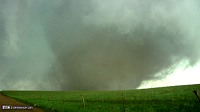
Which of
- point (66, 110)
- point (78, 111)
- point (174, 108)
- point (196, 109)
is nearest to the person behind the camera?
point (196, 109)

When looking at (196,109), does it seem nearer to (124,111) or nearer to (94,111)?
(124,111)

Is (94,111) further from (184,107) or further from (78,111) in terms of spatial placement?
(184,107)

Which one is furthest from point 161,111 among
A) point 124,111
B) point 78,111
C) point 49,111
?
point 49,111

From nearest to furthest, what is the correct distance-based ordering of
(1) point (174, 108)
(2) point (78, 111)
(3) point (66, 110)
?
(1) point (174, 108)
(2) point (78, 111)
(3) point (66, 110)

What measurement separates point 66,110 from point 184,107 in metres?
16.9

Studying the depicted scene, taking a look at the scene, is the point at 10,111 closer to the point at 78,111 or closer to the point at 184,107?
the point at 78,111

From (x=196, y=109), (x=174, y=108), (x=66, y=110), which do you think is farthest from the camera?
(x=66, y=110)

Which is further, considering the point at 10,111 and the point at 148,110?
the point at 10,111

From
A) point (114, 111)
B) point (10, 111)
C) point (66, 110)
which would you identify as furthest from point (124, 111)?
point (10, 111)

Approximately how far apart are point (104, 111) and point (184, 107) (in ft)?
33.7

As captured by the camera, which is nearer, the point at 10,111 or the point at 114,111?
the point at 114,111

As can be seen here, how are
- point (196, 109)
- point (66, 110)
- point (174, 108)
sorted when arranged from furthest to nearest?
point (66, 110)
point (174, 108)
point (196, 109)

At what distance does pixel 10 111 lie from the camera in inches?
1620

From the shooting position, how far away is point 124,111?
124ft
